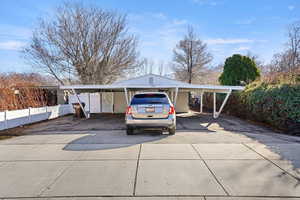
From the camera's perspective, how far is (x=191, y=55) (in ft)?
84.1

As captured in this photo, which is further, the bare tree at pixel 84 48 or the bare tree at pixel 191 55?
the bare tree at pixel 191 55

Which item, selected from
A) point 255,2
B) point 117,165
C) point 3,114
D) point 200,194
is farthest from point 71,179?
point 255,2

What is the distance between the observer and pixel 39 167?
13.0 feet

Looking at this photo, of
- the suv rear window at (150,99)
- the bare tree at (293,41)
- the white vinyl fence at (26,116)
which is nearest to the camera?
the suv rear window at (150,99)

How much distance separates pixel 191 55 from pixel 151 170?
23939mm

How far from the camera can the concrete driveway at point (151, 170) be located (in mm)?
2875

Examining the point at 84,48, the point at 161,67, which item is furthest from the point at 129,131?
the point at 161,67

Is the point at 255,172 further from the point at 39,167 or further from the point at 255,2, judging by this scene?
the point at 255,2

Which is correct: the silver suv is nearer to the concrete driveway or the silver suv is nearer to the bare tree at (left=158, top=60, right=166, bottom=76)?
the concrete driveway

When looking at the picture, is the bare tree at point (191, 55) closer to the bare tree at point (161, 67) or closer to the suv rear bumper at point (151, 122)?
the bare tree at point (161, 67)

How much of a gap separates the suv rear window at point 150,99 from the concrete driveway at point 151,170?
1499mm

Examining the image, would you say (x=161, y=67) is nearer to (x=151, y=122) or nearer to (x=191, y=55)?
(x=191, y=55)

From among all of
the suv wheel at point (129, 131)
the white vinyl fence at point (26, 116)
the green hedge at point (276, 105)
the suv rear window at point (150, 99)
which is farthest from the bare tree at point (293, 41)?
the white vinyl fence at point (26, 116)

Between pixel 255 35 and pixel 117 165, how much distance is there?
21.6m
